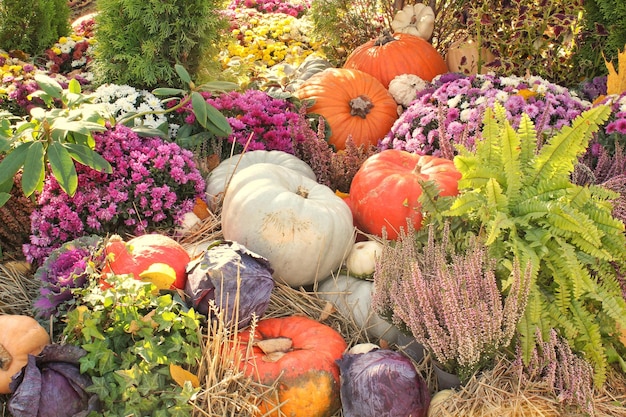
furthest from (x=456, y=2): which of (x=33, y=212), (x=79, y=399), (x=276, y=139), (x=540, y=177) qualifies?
(x=79, y=399)

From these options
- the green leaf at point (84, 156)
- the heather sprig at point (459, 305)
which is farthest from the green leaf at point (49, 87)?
the heather sprig at point (459, 305)

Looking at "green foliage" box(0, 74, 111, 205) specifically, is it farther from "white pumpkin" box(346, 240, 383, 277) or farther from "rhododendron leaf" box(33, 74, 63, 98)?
"white pumpkin" box(346, 240, 383, 277)

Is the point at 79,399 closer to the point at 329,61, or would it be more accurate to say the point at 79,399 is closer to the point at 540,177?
the point at 540,177

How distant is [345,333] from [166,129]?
5.60ft

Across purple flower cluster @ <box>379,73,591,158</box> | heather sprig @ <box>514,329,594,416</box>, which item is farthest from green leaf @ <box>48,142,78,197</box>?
purple flower cluster @ <box>379,73,591,158</box>

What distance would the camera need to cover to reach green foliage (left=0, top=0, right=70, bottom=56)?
5605 millimetres

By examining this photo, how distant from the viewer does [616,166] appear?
10.5ft

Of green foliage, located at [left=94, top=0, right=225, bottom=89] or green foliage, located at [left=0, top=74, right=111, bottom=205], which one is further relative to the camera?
green foliage, located at [left=94, top=0, right=225, bottom=89]

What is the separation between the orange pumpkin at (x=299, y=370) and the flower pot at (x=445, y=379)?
385mm

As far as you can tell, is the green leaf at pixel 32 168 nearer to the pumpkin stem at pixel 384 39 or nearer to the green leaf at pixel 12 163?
the green leaf at pixel 12 163

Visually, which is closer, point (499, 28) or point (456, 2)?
point (499, 28)

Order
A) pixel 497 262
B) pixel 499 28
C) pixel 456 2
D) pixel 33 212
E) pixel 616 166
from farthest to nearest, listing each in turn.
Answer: pixel 456 2 → pixel 499 28 → pixel 616 166 → pixel 33 212 → pixel 497 262

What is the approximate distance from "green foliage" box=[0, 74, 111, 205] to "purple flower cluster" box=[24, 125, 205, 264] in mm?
227

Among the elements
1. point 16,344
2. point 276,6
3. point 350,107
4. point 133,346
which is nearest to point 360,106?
point 350,107
